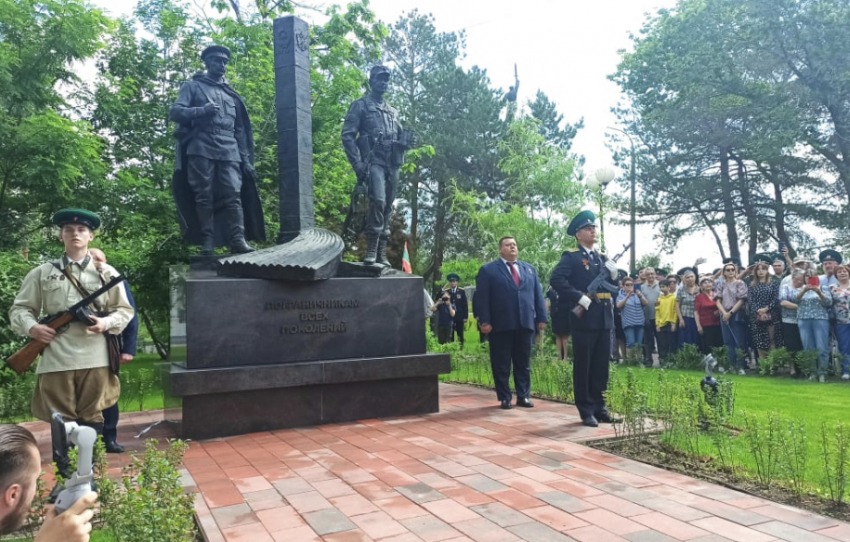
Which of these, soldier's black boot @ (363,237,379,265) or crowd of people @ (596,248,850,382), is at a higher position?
soldier's black boot @ (363,237,379,265)

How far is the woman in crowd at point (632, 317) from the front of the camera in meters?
12.7

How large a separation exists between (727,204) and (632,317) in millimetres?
15386

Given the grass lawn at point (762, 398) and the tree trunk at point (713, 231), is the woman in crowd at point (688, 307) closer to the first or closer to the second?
the grass lawn at point (762, 398)

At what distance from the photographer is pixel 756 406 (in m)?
7.10

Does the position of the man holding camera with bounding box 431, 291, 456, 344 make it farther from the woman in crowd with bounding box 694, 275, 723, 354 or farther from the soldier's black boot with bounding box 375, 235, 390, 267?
the soldier's black boot with bounding box 375, 235, 390, 267

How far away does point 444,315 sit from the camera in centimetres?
1700

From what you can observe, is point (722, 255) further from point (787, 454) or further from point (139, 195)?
point (787, 454)

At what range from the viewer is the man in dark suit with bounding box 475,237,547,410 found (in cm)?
711

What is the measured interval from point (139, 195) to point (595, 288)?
10.3 metres

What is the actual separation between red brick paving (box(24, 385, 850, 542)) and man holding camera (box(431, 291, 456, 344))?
10.7 m

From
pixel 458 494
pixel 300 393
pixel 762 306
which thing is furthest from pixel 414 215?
pixel 458 494

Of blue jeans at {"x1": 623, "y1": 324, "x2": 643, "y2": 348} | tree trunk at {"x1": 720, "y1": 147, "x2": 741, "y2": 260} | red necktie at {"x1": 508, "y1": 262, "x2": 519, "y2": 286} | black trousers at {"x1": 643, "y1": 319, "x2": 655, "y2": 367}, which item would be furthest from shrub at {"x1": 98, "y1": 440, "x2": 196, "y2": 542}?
tree trunk at {"x1": 720, "y1": 147, "x2": 741, "y2": 260}

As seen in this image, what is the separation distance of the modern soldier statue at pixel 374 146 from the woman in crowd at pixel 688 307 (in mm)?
6950

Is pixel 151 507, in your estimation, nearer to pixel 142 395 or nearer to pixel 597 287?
pixel 597 287
